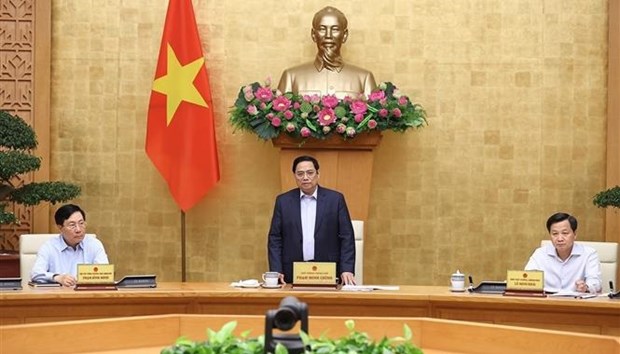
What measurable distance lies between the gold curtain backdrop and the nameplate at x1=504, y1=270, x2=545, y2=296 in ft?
9.22

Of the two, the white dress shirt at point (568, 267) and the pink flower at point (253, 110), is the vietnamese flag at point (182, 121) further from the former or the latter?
the white dress shirt at point (568, 267)

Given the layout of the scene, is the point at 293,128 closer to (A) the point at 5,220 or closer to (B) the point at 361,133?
(B) the point at 361,133

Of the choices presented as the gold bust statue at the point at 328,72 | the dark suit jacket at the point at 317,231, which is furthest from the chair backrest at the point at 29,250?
the gold bust statue at the point at 328,72

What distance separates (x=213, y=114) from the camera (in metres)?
8.28

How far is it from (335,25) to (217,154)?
1.26 metres

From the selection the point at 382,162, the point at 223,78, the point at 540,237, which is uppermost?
the point at 223,78

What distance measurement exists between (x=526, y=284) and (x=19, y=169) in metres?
3.31

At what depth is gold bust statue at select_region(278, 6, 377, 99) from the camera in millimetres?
7719

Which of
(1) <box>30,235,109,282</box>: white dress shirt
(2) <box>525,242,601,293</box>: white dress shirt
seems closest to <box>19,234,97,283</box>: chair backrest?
(1) <box>30,235,109,282</box>: white dress shirt

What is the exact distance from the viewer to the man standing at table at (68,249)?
20.1ft

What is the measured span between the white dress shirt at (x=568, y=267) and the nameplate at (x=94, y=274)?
2.22m

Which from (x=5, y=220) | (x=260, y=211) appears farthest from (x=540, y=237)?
(x=5, y=220)

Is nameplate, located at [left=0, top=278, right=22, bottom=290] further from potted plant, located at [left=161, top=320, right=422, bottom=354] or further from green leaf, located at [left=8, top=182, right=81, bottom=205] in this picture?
potted plant, located at [left=161, top=320, right=422, bottom=354]

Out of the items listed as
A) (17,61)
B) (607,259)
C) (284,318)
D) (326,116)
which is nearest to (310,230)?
(326,116)
